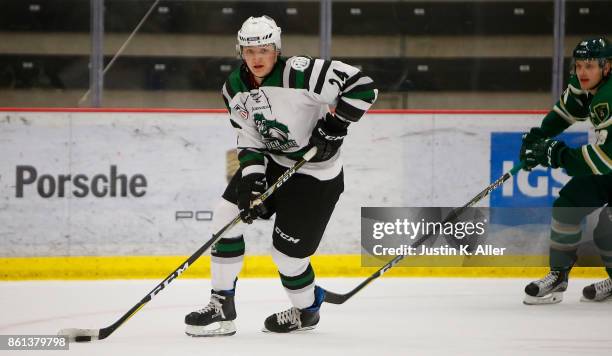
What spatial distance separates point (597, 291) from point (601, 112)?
0.87 meters

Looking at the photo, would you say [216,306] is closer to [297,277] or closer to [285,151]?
[297,277]

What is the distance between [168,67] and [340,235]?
1380 millimetres

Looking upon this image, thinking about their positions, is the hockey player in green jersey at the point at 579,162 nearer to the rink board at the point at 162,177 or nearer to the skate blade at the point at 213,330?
the rink board at the point at 162,177

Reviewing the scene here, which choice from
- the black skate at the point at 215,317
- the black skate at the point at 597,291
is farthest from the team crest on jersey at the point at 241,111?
the black skate at the point at 597,291

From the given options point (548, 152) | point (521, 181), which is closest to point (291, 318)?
point (548, 152)

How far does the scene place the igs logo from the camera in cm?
552

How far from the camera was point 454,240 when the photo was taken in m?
5.61

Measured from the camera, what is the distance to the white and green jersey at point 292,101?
11.3 ft

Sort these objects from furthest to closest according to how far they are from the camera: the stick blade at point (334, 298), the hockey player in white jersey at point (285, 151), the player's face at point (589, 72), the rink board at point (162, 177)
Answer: the rink board at point (162, 177) → the player's face at point (589, 72) → the stick blade at point (334, 298) → the hockey player in white jersey at point (285, 151)

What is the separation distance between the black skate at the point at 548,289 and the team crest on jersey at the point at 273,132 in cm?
154

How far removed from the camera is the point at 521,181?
18.1 ft

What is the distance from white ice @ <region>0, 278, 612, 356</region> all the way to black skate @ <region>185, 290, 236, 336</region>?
0.05 meters

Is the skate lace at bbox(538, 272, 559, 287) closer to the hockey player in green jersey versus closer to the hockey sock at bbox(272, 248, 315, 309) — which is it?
the hockey player in green jersey

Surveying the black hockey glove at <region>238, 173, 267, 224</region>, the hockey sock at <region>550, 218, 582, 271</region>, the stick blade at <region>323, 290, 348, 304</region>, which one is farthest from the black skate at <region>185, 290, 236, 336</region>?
the hockey sock at <region>550, 218, 582, 271</region>
